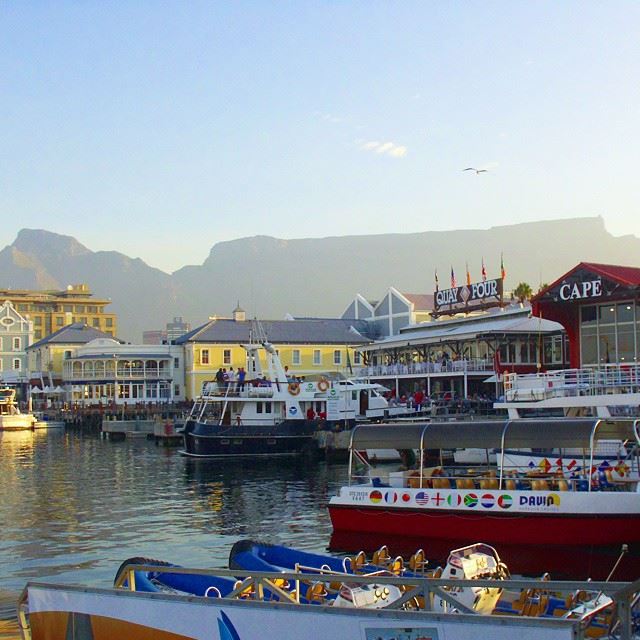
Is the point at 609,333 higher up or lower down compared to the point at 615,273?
lower down

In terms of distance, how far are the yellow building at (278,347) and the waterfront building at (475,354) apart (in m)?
21.8

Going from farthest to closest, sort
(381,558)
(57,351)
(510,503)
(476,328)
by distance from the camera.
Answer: (57,351) → (476,328) → (510,503) → (381,558)

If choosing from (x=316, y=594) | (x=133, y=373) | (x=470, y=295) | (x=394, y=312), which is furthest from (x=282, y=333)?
(x=316, y=594)

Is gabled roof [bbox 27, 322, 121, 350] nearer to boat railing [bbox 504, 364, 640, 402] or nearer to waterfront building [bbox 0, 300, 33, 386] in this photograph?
waterfront building [bbox 0, 300, 33, 386]

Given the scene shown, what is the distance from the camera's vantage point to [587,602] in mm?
11125

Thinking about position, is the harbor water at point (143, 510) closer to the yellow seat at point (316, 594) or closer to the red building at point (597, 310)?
the yellow seat at point (316, 594)

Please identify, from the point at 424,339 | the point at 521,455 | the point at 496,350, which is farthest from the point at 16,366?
the point at 521,455

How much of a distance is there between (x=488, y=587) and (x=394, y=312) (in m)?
86.6

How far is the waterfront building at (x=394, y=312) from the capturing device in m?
93.6

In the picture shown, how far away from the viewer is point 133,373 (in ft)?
305

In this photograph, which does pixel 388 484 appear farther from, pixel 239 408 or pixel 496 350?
pixel 496 350

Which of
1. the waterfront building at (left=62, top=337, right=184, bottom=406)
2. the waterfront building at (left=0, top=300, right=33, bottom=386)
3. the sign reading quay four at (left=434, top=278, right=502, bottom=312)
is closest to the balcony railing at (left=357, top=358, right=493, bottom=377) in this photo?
the sign reading quay four at (left=434, top=278, right=502, bottom=312)

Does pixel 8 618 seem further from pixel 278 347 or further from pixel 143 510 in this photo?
pixel 278 347

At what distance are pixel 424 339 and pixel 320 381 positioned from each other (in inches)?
496
